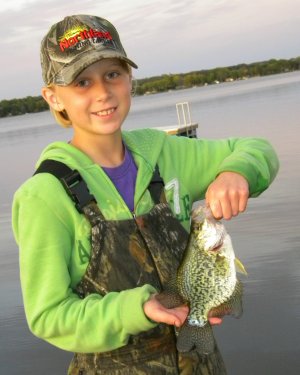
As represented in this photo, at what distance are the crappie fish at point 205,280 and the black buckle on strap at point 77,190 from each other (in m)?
0.57

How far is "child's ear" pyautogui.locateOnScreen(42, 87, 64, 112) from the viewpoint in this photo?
340 cm

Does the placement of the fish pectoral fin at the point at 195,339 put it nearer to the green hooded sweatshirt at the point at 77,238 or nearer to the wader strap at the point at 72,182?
the green hooded sweatshirt at the point at 77,238

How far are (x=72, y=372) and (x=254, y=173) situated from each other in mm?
1358

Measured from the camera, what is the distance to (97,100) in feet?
10.6

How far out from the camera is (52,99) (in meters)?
3.44

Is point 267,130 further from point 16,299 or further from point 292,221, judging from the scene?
point 16,299

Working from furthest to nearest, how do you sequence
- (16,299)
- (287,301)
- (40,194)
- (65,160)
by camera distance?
1. (16,299)
2. (287,301)
3. (65,160)
4. (40,194)

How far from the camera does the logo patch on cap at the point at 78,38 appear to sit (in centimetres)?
320

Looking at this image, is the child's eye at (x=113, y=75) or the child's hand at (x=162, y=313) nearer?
the child's hand at (x=162, y=313)

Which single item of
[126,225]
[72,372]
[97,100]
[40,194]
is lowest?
[72,372]

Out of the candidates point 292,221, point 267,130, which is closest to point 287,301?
point 292,221

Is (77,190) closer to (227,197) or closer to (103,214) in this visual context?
(103,214)

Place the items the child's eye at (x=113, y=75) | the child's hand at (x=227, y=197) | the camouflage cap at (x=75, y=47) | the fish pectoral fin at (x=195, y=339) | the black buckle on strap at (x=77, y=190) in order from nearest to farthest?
the child's hand at (x=227, y=197), the fish pectoral fin at (x=195, y=339), the black buckle on strap at (x=77, y=190), the camouflage cap at (x=75, y=47), the child's eye at (x=113, y=75)

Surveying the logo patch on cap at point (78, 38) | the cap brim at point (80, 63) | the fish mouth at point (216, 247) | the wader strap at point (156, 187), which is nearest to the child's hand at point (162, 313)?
the fish mouth at point (216, 247)
